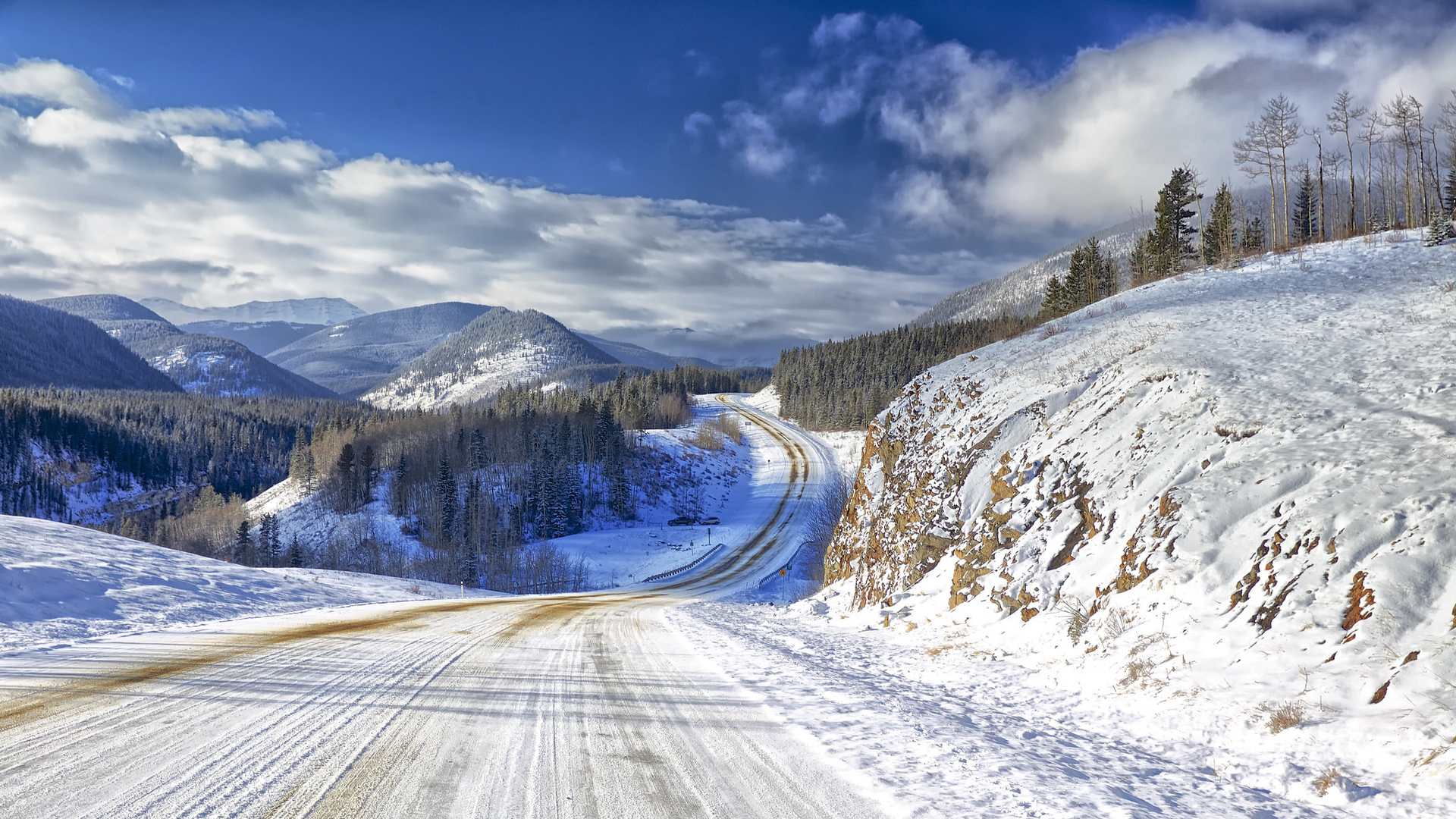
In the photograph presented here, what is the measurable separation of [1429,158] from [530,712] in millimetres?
74704

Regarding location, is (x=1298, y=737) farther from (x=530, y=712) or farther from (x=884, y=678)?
(x=530, y=712)

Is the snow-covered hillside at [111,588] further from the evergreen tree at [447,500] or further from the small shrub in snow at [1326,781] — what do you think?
the evergreen tree at [447,500]

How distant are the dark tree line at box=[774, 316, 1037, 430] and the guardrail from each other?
48.8 meters

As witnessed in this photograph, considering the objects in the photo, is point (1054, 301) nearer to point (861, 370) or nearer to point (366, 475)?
point (861, 370)

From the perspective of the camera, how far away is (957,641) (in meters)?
10.6

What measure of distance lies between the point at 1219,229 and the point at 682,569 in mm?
52051

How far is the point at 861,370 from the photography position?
132m

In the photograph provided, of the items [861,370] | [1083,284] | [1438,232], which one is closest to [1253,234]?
[1083,284]

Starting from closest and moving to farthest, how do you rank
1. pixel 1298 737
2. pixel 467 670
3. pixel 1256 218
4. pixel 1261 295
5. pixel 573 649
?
pixel 1298 737
pixel 467 670
pixel 573 649
pixel 1261 295
pixel 1256 218

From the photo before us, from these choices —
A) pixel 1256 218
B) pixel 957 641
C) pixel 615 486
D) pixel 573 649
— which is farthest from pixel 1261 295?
pixel 615 486

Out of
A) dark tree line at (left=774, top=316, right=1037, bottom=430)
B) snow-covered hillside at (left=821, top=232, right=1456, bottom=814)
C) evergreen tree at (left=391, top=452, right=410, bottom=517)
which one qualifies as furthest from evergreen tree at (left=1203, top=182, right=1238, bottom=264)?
evergreen tree at (left=391, top=452, right=410, bottom=517)

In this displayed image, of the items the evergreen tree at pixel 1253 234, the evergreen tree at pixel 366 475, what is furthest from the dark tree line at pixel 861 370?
the evergreen tree at pixel 366 475

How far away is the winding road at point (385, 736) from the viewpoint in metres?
3.98

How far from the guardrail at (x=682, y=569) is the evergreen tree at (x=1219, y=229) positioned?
46.2 m
